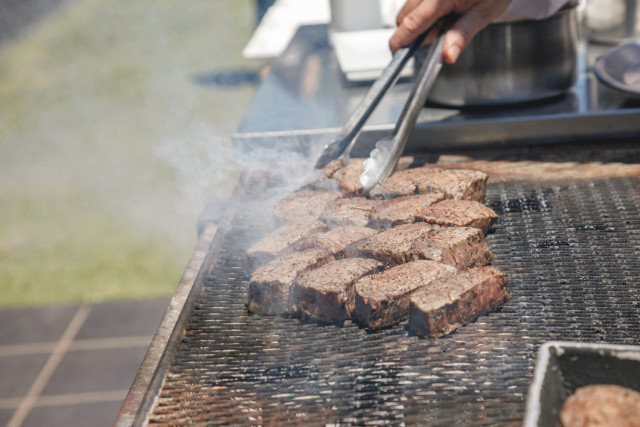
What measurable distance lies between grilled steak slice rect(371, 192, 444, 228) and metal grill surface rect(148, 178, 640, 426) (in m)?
0.36

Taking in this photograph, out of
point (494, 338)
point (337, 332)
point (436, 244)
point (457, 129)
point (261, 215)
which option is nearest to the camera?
point (494, 338)

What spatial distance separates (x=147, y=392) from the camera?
2.02 m

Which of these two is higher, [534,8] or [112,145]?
[534,8]

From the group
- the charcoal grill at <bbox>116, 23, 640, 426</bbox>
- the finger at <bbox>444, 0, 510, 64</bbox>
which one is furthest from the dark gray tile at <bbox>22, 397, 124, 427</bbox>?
the finger at <bbox>444, 0, 510, 64</bbox>

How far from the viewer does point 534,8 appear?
140 inches

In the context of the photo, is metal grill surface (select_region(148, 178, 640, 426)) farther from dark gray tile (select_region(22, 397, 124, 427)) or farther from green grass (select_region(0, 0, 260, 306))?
dark gray tile (select_region(22, 397, 124, 427))

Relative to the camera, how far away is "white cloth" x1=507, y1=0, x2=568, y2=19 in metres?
3.50

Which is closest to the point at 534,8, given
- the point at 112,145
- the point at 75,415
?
the point at 75,415

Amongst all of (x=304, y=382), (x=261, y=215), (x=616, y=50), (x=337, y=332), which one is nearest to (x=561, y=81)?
(x=616, y=50)

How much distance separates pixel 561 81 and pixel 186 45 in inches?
531

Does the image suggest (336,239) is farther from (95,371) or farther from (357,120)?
(95,371)

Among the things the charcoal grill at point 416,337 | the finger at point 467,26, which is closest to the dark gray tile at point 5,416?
the charcoal grill at point 416,337

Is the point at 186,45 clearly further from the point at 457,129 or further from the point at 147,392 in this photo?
the point at 147,392

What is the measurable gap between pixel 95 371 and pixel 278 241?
319cm
